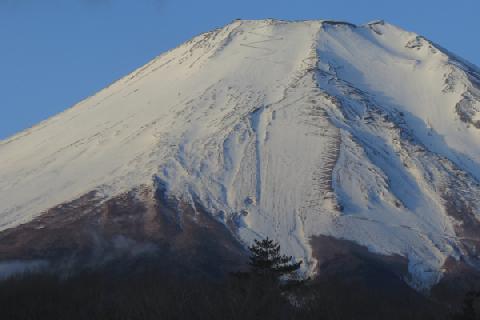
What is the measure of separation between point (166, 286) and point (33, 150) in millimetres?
47054

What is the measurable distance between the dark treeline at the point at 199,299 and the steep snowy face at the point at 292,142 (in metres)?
18.5

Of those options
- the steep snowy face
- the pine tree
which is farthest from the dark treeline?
the steep snowy face

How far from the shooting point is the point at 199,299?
46.6 metres

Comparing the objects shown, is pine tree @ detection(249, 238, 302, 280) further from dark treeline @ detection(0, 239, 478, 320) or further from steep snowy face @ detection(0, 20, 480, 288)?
steep snowy face @ detection(0, 20, 480, 288)

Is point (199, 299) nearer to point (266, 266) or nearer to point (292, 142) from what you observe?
point (266, 266)

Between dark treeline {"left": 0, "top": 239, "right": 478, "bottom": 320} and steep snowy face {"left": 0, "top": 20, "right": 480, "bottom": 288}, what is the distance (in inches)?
729

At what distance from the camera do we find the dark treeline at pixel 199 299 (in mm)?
42531

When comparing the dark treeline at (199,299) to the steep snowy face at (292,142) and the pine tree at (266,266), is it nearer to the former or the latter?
the pine tree at (266,266)

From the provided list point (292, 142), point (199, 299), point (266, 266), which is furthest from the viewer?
point (292, 142)

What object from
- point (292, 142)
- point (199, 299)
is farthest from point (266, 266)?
point (292, 142)

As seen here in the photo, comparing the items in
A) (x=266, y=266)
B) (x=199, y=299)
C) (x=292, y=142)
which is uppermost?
(x=292, y=142)

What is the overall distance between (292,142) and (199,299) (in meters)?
43.6

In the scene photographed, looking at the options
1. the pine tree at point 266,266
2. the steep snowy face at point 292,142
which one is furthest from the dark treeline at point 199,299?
the steep snowy face at point 292,142

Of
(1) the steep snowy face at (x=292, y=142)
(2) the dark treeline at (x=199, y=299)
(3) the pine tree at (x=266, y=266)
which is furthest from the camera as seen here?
(1) the steep snowy face at (x=292, y=142)
